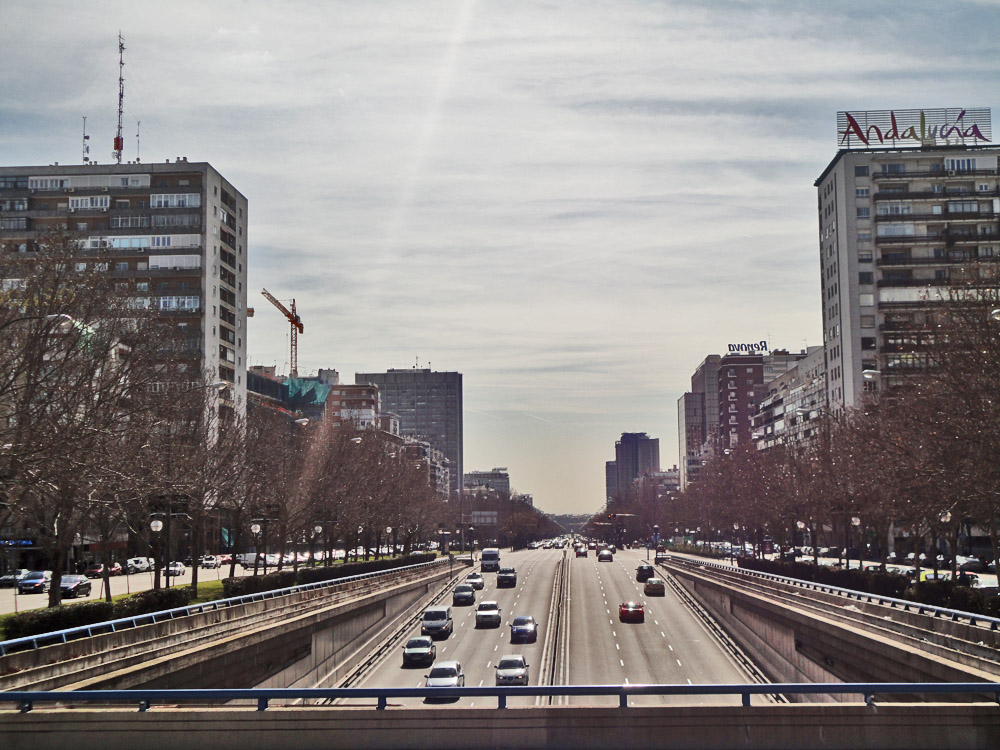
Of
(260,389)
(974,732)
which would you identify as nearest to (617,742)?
(974,732)

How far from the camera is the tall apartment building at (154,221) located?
11000cm

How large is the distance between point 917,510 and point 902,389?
27.2 ft

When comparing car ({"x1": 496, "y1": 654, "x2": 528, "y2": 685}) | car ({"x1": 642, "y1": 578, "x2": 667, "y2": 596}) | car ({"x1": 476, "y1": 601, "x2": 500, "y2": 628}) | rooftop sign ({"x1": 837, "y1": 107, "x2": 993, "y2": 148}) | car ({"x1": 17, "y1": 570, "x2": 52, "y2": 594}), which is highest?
rooftop sign ({"x1": 837, "y1": 107, "x2": 993, "y2": 148})

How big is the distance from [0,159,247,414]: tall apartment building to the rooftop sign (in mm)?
76597

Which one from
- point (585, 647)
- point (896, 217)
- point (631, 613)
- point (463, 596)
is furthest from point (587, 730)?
point (896, 217)

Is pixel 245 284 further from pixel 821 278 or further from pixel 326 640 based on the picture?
pixel 326 640

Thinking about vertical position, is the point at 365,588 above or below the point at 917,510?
below

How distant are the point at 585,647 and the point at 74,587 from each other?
99.6 feet

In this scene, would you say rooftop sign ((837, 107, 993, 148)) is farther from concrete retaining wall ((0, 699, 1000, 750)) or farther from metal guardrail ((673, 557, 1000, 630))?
concrete retaining wall ((0, 699, 1000, 750))

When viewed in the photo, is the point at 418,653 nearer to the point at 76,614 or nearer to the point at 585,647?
the point at 585,647

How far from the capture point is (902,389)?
55.9m

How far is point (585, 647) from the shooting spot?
5675 centimetres

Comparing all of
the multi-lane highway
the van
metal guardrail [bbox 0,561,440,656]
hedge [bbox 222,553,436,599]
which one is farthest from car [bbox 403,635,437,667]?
the van

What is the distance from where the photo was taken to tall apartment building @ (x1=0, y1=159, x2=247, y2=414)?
110 metres
